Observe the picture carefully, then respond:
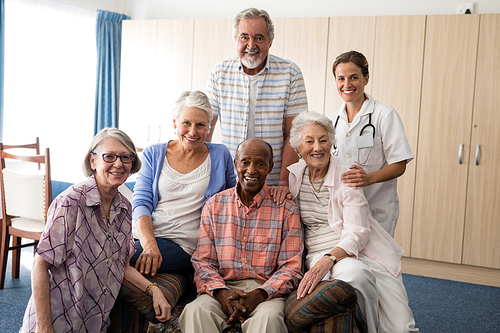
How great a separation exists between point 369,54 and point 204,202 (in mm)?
2738

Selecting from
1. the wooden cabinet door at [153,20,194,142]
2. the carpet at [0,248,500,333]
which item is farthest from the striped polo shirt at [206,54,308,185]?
the wooden cabinet door at [153,20,194,142]

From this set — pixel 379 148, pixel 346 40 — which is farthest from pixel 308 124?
pixel 346 40

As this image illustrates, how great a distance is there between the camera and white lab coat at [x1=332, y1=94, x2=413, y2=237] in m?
2.32

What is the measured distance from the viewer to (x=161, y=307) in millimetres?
1707

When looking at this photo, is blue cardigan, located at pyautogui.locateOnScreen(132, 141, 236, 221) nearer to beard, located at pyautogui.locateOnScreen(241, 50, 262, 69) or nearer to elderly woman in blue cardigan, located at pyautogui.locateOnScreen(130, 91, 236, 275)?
elderly woman in blue cardigan, located at pyautogui.locateOnScreen(130, 91, 236, 275)

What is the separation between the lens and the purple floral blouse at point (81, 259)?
1494mm

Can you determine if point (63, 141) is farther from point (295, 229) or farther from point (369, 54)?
point (295, 229)

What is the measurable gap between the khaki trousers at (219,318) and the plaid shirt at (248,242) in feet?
0.38

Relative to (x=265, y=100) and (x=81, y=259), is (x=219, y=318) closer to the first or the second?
(x=81, y=259)

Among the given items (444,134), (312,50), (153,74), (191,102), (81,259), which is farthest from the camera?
(153,74)

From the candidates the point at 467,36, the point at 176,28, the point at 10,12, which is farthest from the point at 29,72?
the point at 467,36

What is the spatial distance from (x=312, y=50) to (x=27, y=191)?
2.90 metres

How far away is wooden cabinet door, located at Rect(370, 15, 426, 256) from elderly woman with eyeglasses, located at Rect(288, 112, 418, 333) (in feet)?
7.15

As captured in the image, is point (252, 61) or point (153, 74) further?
point (153, 74)
